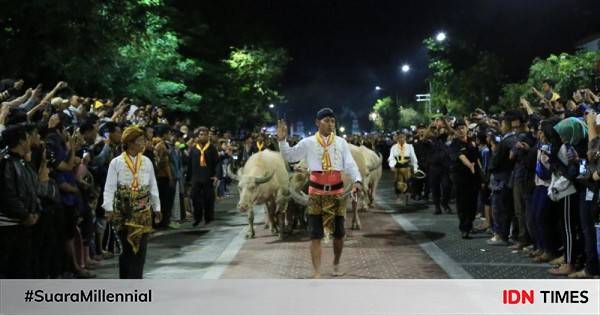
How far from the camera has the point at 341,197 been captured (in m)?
9.16

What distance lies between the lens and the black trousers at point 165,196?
14609mm

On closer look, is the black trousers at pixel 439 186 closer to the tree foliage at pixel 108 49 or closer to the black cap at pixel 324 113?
the black cap at pixel 324 113

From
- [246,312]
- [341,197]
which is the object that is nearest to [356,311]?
[246,312]

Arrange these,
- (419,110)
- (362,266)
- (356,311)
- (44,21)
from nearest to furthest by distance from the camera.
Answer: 1. (356,311)
2. (362,266)
3. (44,21)
4. (419,110)

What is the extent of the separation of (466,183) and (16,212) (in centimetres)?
775

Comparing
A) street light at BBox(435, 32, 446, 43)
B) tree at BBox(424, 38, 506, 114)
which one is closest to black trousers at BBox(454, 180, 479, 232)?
tree at BBox(424, 38, 506, 114)

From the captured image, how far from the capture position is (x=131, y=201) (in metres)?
7.62

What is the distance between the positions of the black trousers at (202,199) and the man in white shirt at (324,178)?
6632 millimetres

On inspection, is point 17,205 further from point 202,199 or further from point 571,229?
point 202,199

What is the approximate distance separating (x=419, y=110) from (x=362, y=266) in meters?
51.4

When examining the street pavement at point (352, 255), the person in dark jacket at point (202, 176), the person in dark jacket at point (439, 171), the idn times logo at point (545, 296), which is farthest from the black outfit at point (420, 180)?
the idn times logo at point (545, 296)

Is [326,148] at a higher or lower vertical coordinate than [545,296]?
higher

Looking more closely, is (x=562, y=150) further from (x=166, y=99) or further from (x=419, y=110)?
(x=419, y=110)

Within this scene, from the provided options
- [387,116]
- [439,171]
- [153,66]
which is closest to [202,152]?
[439,171]
